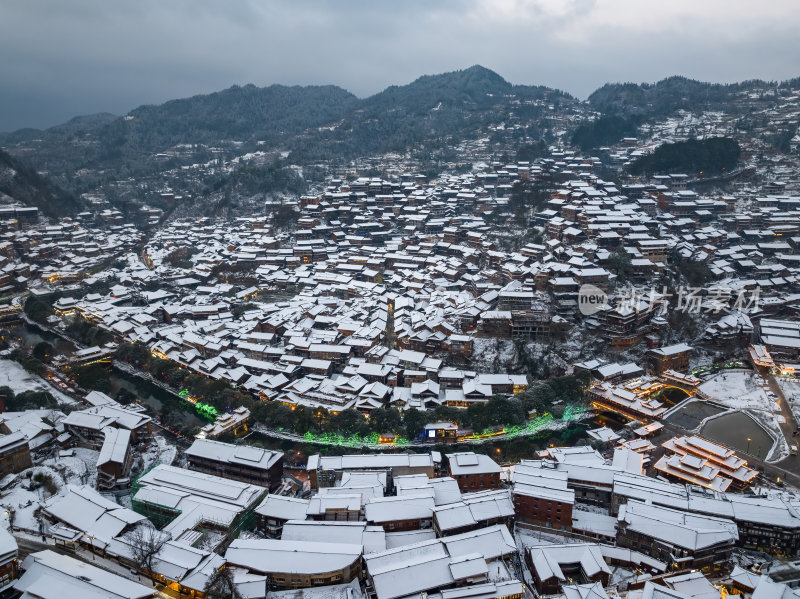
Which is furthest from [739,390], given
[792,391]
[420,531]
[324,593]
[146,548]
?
[146,548]

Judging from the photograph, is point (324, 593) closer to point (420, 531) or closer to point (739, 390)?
point (420, 531)

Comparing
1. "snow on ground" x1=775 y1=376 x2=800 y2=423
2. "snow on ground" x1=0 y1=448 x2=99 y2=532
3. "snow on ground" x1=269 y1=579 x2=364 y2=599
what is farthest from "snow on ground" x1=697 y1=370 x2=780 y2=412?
"snow on ground" x1=0 y1=448 x2=99 y2=532

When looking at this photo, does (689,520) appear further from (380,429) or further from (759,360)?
(759,360)

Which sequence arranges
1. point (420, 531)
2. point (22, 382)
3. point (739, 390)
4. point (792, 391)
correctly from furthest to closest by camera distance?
1. point (22, 382)
2. point (739, 390)
3. point (792, 391)
4. point (420, 531)

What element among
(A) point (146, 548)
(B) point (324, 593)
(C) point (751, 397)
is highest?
(A) point (146, 548)

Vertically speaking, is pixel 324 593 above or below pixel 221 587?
below

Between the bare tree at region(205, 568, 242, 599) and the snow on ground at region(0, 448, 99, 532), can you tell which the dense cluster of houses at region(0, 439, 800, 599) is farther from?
the snow on ground at region(0, 448, 99, 532)

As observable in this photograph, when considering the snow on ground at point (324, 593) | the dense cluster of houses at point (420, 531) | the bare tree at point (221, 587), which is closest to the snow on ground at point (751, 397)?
the dense cluster of houses at point (420, 531)

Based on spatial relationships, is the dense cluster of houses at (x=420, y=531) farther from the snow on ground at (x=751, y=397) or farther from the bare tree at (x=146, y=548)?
the snow on ground at (x=751, y=397)
